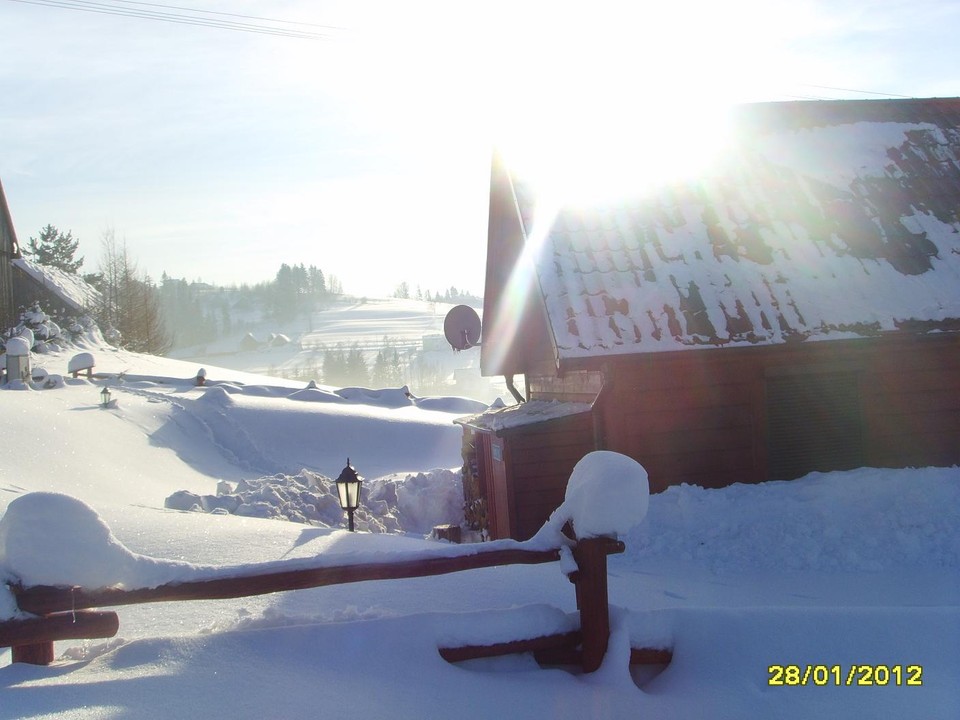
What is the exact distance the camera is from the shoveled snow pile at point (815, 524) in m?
7.94

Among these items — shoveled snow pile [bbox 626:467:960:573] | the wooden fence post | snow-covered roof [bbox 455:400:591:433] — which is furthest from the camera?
snow-covered roof [bbox 455:400:591:433]

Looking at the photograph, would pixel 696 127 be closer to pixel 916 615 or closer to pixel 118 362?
pixel 916 615

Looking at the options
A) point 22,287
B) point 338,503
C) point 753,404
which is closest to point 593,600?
point 753,404

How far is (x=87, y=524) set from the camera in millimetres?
3641

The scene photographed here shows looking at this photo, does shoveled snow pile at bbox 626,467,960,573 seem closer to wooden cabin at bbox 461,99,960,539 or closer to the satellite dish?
wooden cabin at bbox 461,99,960,539

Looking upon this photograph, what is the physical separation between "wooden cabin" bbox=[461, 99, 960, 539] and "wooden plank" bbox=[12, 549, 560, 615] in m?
4.90

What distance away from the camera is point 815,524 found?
333 inches

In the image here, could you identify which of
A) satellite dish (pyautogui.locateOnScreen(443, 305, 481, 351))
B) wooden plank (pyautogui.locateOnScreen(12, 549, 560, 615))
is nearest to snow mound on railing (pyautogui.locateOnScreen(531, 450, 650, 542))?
wooden plank (pyautogui.locateOnScreen(12, 549, 560, 615))

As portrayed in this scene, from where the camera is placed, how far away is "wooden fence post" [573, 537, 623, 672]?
417 cm

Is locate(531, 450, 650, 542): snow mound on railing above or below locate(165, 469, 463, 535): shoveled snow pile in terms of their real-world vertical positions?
above

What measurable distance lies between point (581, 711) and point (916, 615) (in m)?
2.32

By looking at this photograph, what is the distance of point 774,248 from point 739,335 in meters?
1.95

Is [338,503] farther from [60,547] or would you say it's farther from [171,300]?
[171,300]
